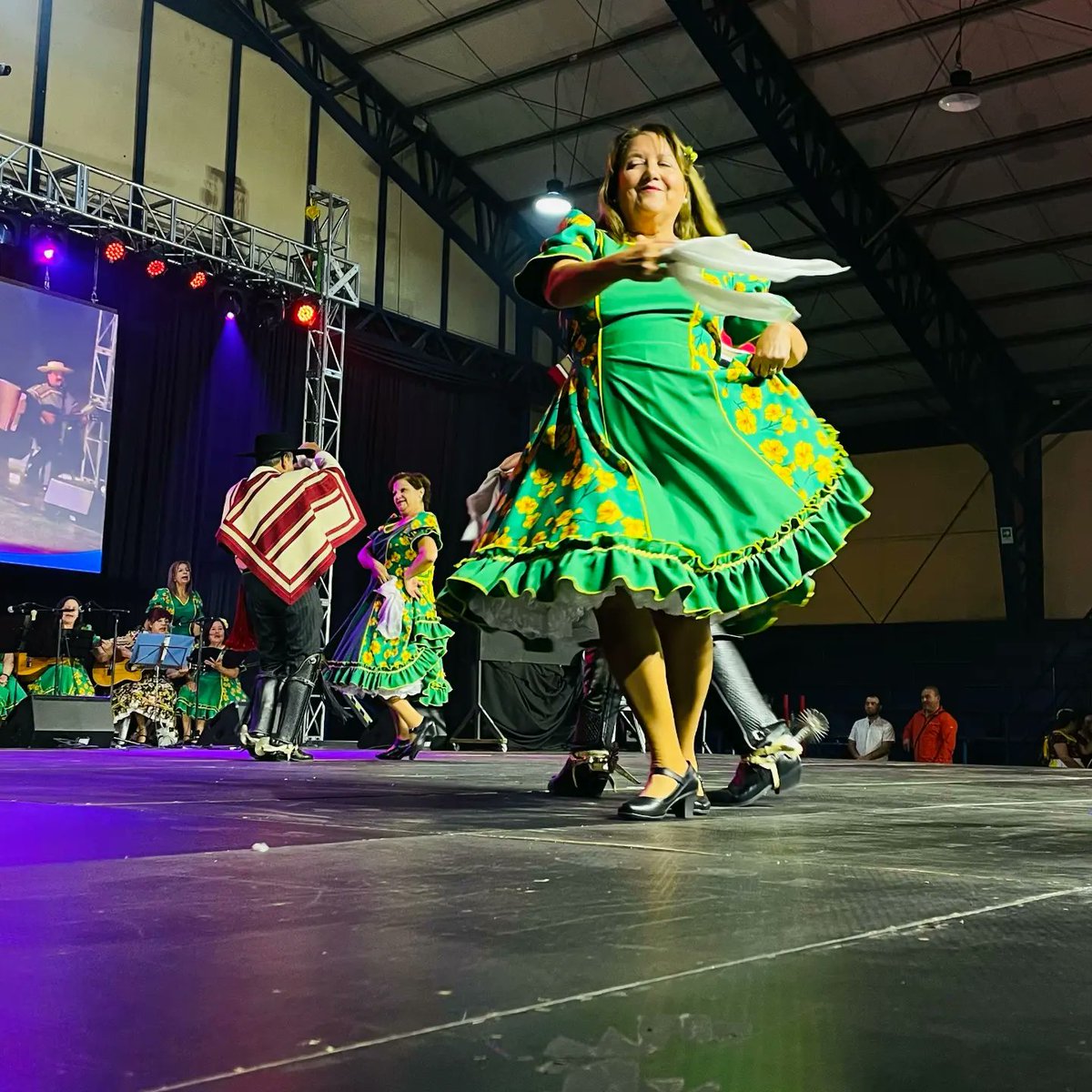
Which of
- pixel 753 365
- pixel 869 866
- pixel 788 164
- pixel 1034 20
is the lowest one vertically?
pixel 869 866

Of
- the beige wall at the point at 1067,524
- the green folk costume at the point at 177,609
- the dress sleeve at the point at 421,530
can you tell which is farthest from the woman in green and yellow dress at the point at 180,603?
the beige wall at the point at 1067,524

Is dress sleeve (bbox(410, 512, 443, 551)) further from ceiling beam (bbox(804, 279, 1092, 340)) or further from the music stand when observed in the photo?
ceiling beam (bbox(804, 279, 1092, 340))

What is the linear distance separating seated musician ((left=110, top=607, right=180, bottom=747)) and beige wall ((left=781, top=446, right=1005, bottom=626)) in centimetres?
782

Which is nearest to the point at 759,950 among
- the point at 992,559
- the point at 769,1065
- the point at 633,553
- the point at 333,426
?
the point at 769,1065

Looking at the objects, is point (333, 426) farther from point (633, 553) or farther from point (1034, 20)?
point (633, 553)

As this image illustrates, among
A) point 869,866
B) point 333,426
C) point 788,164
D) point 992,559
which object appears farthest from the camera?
point 992,559

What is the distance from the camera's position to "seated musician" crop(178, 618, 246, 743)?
9.75 metres

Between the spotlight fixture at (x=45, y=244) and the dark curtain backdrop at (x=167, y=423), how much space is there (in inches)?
4.1

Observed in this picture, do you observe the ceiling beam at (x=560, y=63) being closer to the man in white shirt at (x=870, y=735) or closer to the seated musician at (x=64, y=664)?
the man in white shirt at (x=870, y=735)

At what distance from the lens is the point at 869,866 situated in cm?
133

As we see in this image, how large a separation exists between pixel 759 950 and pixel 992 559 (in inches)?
550

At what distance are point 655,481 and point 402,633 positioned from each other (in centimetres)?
348

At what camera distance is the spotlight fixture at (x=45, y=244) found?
970 cm

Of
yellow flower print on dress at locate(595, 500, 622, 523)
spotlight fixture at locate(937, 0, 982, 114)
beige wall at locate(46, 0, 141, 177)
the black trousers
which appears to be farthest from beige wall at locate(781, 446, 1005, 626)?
yellow flower print on dress at locate(595, 500, 622, 523)
